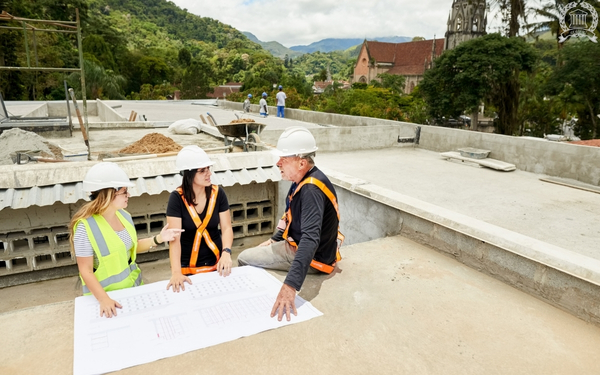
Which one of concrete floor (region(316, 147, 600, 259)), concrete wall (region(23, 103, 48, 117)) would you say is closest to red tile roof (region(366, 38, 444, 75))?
concrete wall (region(23, 103, 48, 117))

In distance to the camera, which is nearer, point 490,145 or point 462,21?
point 490,145

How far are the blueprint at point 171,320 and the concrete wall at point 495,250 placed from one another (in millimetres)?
1780

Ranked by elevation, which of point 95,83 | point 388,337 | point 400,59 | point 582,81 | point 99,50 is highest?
point 400,59

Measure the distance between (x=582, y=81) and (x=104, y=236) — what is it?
1150 inches

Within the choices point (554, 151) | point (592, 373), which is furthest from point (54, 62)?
point (592, 373)

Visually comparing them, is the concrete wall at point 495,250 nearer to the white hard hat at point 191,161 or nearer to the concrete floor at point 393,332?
the concrete floor at point 393,332

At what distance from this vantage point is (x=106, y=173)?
9.16 ft

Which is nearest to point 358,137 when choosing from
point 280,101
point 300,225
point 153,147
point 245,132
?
point 245,132

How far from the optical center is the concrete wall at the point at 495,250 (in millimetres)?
3141

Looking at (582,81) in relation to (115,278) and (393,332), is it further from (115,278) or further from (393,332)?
(115,278)

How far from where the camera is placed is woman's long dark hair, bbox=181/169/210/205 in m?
3.22

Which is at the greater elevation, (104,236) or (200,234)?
(104,236)

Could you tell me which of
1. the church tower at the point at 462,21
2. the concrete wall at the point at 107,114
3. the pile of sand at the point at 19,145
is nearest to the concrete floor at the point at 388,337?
the pile of sand at the point at 19,145

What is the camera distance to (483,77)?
2683cm
